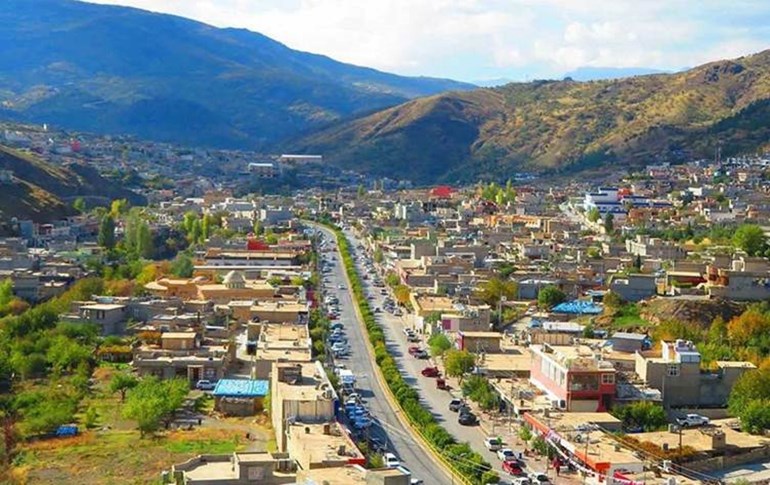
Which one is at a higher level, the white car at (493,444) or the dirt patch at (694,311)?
the dirt patch at (694,311)

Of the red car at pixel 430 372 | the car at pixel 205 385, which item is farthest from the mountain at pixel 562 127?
the car at pixel 205 385

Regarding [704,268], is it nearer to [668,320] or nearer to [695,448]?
[668,320]

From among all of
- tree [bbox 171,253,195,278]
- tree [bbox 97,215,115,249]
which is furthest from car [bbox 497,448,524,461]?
tree [bbox 97,215,115,249]

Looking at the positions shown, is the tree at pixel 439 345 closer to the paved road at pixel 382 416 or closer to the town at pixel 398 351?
the town at pixel 398 351

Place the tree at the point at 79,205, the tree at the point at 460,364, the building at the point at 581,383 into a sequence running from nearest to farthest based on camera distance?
the building at the point at 581,383
the tree at the point at 460,364
the tree at the point at 79,205

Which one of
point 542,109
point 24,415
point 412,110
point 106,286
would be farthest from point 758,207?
point 412,110

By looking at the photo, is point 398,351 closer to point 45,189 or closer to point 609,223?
point 609,223

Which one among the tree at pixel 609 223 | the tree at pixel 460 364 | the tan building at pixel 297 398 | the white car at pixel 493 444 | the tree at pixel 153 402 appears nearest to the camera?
the tan building at pixel 297 398

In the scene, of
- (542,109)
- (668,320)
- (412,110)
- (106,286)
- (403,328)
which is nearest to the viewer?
(668,320)
